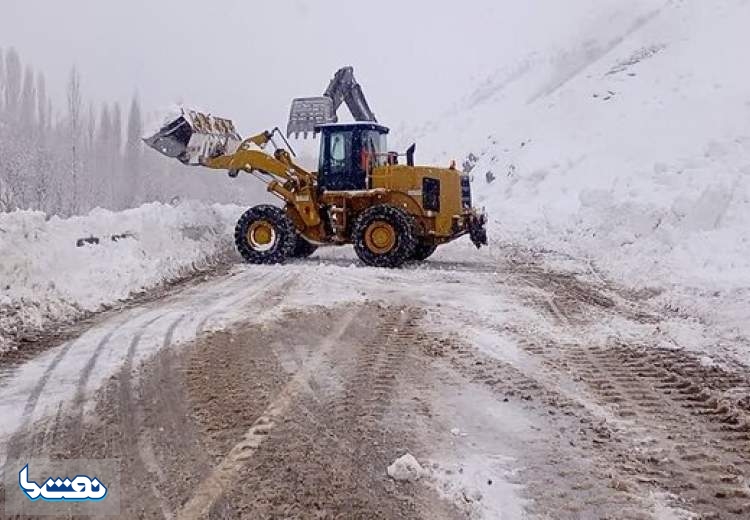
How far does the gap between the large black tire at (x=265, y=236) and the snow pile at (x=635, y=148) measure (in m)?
5.87

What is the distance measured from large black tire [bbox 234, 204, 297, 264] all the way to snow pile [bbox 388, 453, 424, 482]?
9.55 m

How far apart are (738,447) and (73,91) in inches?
2692

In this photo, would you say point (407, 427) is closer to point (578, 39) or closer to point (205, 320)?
point (205, 320)

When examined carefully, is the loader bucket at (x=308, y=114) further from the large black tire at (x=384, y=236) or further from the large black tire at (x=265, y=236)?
the large black tire at (x=384, y=236)

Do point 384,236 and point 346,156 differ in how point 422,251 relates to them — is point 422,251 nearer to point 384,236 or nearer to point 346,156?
point 384,236

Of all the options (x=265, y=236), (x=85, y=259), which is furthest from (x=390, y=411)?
(x=265, y=236)

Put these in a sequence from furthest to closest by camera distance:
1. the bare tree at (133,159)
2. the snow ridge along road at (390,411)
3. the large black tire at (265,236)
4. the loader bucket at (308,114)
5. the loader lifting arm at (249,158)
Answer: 1. the bare tree at (133,159)
2. the loader bucket at (308,114)
3. the loader lifting arm at (249,158)
4. the large black tire at (265,236)
5. the snow ridge along road at (390,411)

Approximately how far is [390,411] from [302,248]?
32.6 ft

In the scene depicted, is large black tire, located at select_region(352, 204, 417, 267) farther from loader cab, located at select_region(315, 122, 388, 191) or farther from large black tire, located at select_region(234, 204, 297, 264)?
large black tire, located at select_region(234, 204, 297, 264)

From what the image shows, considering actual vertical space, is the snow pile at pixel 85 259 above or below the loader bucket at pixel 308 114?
below

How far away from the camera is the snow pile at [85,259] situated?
24.5ft

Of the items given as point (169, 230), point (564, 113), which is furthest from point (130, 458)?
point (564, 113)

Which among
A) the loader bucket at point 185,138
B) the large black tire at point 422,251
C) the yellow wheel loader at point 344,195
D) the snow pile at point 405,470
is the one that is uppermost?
the loader bucket at point 185,138

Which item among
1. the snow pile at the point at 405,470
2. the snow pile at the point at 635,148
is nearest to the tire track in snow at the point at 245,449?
the snow pile at the point at 405,470
